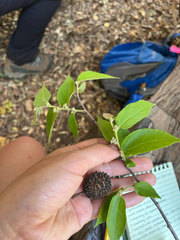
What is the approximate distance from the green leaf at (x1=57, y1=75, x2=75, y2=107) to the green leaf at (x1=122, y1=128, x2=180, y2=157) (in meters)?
0.27

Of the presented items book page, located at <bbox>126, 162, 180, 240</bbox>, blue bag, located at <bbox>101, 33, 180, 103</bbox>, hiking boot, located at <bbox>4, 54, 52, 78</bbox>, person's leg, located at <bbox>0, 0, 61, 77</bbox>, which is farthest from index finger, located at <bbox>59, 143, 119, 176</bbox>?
hiking boot, located at <bbox>4, 54, 52, 78</bbox>

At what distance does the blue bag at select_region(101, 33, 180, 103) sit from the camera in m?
1.43

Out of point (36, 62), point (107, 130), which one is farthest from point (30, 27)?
point (107, 130)

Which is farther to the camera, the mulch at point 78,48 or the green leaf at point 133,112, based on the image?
the mulch at point 78,48

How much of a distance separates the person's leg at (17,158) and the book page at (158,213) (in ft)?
2.01

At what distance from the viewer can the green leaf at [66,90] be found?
2.08 feet

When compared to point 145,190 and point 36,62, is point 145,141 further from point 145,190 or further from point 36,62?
point 36,62

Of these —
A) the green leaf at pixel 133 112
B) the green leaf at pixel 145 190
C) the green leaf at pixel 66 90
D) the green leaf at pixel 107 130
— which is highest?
the green leaf at pixel 66 90

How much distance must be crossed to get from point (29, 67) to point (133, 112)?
4.70 feet

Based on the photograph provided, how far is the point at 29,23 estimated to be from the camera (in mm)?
1326

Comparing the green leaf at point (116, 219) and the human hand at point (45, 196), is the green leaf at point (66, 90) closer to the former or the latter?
the human hand at point (45, 196)

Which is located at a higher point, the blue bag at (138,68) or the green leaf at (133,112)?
the green leaf at (133,112)

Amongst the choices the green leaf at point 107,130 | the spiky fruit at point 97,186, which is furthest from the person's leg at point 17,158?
the green leaf at point 107,130

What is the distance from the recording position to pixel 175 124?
1000 millimetres
